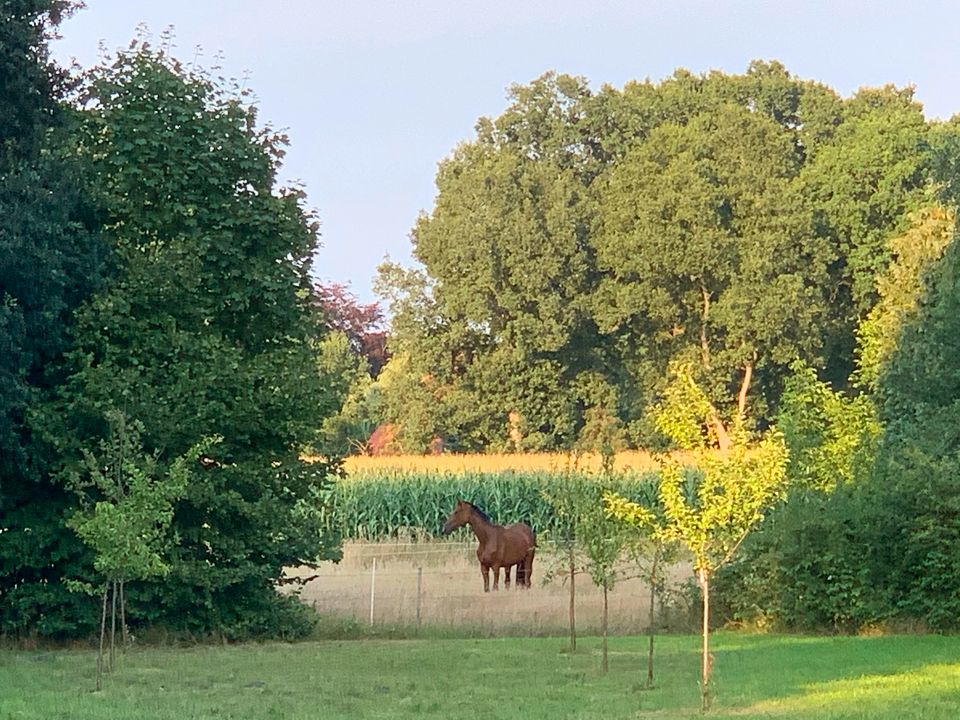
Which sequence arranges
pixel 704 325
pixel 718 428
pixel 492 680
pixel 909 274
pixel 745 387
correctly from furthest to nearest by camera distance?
pixel 704 325 < pixel 745 387 < pixel 718 428 < pixel 909 274 < pixel 492 680

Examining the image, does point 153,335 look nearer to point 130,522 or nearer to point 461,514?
point 130,522

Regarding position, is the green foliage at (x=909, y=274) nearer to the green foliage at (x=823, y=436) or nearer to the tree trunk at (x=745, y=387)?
the green foliage at (x=823, y=436)

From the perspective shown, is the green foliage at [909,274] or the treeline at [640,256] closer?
the green foliage at [909,274]

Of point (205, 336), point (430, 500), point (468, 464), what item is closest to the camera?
point (205, 336)

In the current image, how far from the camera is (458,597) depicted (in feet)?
95.1

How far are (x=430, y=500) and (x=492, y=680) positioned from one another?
975 inches

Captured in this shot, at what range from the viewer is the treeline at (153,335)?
71.6ft

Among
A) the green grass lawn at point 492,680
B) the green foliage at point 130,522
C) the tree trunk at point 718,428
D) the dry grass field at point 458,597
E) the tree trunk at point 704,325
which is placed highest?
the tree trunk at point 704,325

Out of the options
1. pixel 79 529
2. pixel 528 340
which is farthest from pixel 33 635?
pixel 528 340

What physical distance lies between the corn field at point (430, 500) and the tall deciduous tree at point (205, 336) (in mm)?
16895

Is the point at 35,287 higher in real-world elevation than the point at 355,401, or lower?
lower

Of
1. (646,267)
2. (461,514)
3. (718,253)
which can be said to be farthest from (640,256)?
(461,514)

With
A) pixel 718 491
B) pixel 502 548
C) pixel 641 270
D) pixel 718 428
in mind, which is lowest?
pixel 502 548

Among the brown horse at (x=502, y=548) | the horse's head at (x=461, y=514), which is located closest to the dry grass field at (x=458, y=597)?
the brown horse at (x=502, y=548)
